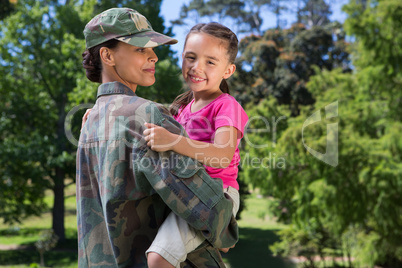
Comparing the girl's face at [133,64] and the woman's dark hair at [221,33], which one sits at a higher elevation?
the woman's dark hair at [221,33]

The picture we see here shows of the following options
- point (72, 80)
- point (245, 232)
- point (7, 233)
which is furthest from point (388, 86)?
point (7, 233)

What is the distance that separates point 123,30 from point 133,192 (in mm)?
503

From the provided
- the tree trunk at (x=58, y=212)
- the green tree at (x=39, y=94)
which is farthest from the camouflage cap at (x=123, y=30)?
the tree trunk at (x=58, y=212)

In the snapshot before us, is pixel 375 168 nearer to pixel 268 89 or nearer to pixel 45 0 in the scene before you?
pixel 268 89

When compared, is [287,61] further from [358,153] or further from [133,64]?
[133,64]

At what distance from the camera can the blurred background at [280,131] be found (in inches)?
399

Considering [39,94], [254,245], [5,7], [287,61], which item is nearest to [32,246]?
[39,94]

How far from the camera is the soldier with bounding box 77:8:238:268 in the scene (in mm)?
1209

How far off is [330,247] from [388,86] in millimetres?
5315

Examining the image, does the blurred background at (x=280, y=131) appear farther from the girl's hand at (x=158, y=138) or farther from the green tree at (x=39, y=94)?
the girl's hand at (x=158, y=138)

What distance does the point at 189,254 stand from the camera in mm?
1352

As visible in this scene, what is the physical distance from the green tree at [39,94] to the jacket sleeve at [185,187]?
1216cm

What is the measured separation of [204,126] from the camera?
5.36 feet

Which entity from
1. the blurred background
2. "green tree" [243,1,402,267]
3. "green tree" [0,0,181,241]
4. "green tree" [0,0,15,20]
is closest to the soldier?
the blurred background
